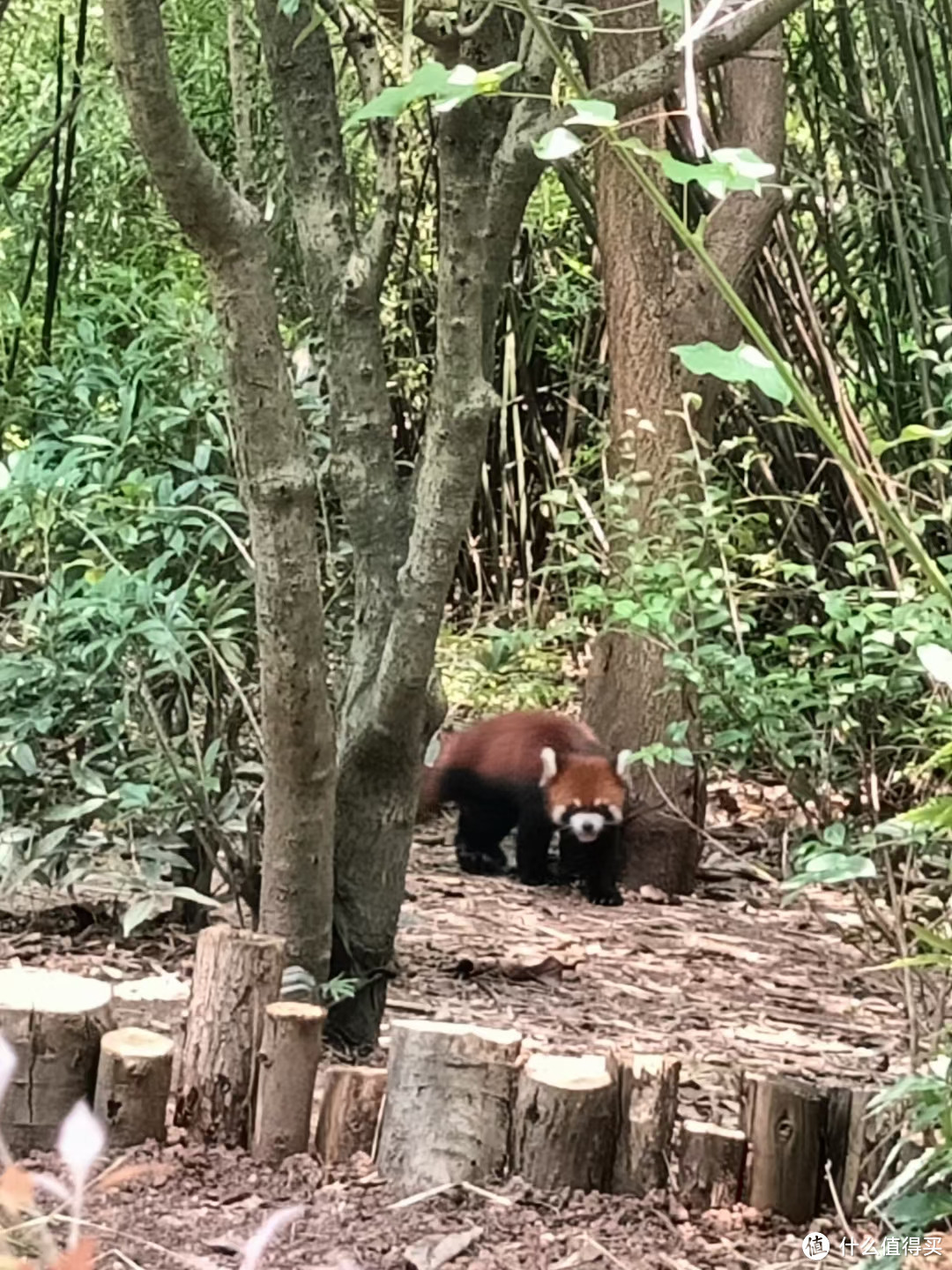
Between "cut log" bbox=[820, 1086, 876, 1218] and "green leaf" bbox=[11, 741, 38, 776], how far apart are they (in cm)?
158

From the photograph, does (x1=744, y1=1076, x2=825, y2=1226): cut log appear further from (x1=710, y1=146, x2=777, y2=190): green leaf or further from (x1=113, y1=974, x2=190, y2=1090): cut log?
(x1=710, y1=146, x2=777, y2=190): green leaf

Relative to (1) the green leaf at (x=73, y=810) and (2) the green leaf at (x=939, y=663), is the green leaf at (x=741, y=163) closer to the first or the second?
(2) the green leaf at (x=939, y=663)

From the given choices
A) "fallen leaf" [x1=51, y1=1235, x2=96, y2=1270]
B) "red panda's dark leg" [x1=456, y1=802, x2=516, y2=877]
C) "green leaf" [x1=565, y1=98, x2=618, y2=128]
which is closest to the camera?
"fallen leaf" [x1=51, y1=1235, x2=96, y2=1270]

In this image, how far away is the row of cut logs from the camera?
2.06 metres

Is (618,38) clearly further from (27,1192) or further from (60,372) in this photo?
(27,1192)

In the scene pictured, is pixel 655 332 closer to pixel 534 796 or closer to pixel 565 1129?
pixel 534 796

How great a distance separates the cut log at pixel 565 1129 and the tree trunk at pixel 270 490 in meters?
0.58

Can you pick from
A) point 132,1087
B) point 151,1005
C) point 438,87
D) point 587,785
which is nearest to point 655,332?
point 587,785

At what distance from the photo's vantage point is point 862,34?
4.71m

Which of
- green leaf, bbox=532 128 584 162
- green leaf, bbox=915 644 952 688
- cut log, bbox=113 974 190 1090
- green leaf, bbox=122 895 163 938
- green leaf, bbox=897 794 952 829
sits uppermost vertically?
green leaf, bbox=532 128 584 162

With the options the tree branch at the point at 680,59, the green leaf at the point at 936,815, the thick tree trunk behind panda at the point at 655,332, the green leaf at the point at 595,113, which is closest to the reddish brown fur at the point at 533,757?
the thick tree trunk behind panda at the point at 655,332

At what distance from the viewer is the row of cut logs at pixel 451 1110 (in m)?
2.06

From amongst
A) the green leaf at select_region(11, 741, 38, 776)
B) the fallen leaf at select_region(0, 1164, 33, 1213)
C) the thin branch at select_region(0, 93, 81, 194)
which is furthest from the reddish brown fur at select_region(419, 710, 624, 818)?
the fallen leaf at select_region(0, 1164, 33, 1213)

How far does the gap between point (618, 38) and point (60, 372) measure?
156 cm
